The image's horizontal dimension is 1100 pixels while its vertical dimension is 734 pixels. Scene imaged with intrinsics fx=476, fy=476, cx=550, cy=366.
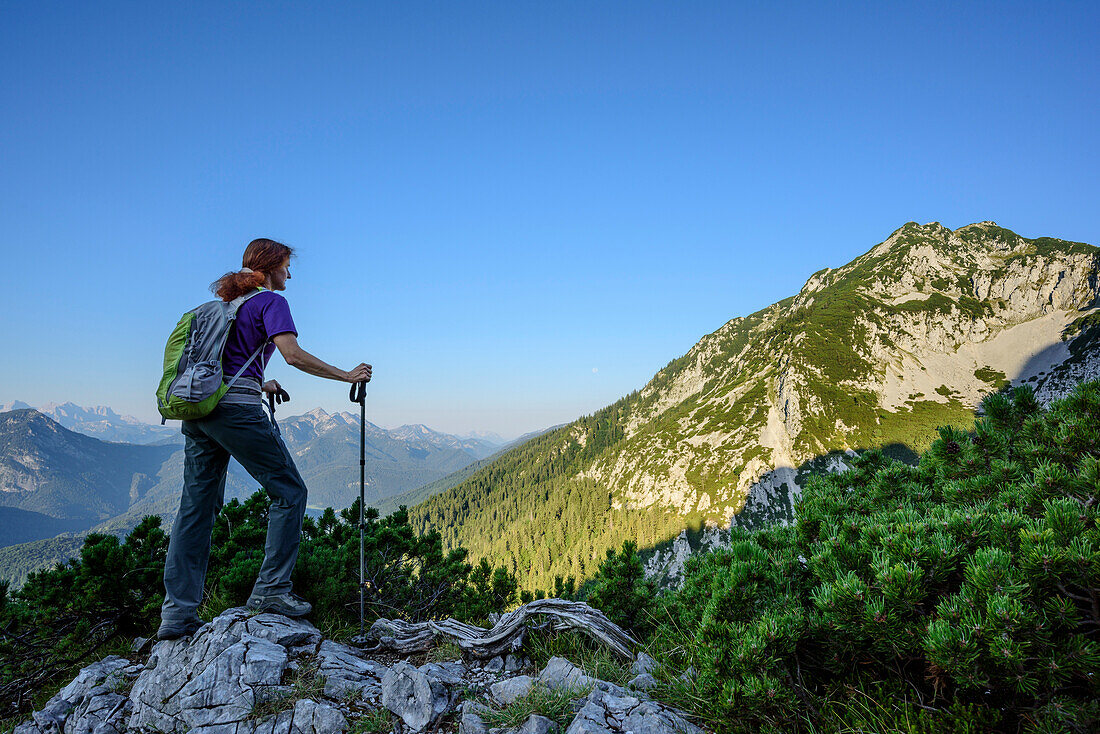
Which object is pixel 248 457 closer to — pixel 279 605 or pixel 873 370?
pixel 279 605

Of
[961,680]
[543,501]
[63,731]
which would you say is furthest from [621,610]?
[543,501]

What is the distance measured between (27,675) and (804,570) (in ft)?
27.6

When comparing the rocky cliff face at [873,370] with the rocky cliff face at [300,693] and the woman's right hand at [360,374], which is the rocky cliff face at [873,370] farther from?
the woman's right hand at [360,374]

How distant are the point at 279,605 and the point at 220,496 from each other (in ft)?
4.48

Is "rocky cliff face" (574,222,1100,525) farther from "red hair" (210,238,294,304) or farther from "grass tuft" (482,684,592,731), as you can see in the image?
"red hair" (210,238,294,304)

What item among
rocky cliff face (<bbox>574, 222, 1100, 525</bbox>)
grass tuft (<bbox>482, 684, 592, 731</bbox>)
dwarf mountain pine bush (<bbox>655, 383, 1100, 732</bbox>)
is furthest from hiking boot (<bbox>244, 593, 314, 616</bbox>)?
rocky cliff face (<bbox>574, 222, 1100, 525</bbox>)

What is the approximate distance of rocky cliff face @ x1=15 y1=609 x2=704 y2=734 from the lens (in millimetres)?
3697

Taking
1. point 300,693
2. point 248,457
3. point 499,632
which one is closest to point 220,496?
point 248,457

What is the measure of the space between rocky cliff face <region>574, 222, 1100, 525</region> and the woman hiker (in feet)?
367

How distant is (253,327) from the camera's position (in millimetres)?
5062

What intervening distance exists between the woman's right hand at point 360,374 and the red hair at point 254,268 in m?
1.34

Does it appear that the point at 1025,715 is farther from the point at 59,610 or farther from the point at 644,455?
the point at 644,455

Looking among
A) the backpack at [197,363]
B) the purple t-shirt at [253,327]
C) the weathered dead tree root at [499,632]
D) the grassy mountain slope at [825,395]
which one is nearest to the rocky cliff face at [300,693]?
the weathered dead tree root at [499,632]

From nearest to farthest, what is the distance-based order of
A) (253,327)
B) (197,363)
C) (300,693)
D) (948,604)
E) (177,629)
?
(948,604) < (300,693) < (197,363) < (177,629) < (253,327)
